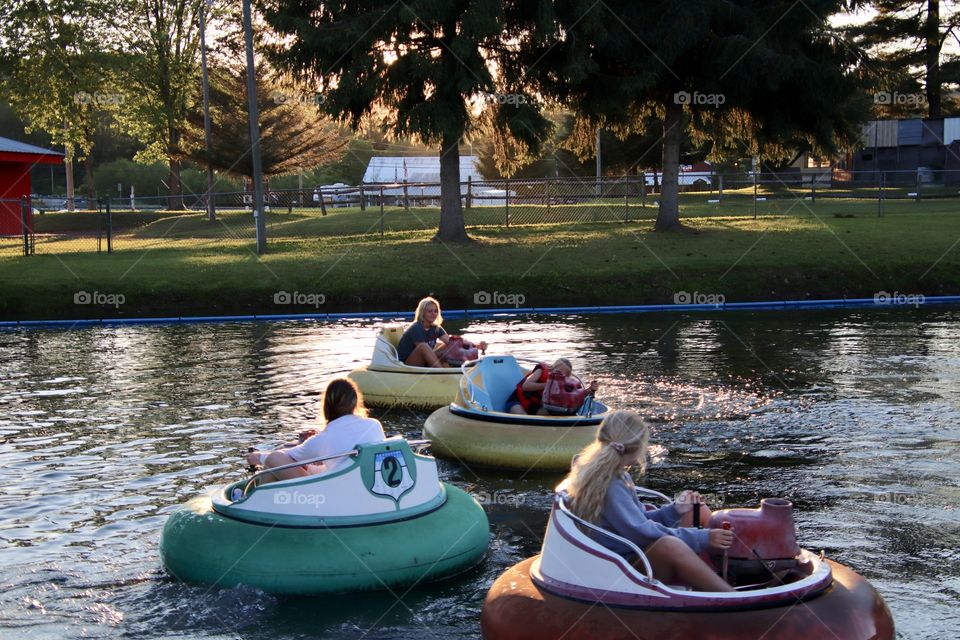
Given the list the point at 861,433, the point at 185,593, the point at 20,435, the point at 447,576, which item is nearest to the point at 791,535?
the point at 447,576

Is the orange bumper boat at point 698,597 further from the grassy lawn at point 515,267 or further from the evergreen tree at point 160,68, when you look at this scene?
the evergreen tree at point 160,68

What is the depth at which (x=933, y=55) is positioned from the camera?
2104 inches

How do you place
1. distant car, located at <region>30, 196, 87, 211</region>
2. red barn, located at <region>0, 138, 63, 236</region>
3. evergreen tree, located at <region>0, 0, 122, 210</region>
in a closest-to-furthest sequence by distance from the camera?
1. red barn, located at <region>0, 138, 63, 236</region>
2. distant car, located at <region>30, 196, 87, 211</region>
3. evergreen tree, located at <region>0, 0, 122, 210</region>

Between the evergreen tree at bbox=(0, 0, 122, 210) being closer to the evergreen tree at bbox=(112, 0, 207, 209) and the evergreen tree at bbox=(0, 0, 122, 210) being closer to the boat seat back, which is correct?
the evergreen tree at bbox=(112, 0, 207, 209)

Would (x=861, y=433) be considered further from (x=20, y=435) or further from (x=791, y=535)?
(x=20, y=435)

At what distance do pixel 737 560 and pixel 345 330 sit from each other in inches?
666

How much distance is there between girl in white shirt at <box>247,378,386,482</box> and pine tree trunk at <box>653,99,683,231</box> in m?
26.1

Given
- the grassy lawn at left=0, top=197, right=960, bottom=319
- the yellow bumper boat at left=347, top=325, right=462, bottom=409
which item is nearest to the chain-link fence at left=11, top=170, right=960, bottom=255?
the grassy lawn at left=0, top=197, right=960, bottom=319

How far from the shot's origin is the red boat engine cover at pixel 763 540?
653 centimetres

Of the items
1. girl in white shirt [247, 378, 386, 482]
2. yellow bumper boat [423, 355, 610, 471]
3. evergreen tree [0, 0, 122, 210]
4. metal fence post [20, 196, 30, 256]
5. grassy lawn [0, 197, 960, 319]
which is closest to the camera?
girl in white shirt [247, 378, 386, 482]

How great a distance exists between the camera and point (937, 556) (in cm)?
890

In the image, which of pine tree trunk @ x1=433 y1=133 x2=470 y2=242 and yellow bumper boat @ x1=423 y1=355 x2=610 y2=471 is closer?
yellow bumper boat @ x1=423 y1=355 x2=610 y2=471

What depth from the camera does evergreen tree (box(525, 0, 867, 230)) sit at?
30281 millimetres

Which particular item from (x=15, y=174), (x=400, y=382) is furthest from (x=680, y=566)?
(x=15, y=174)
